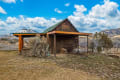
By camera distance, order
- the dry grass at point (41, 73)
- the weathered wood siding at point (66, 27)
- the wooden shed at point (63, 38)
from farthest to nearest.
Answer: the weathered wood siding at point (66, 27) → the wooden shed at point (63, 38) → the dry grass at point (41, 73)

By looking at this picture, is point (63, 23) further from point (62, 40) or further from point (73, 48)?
point (73, 48)

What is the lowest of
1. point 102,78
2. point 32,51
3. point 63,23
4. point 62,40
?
point 102,78

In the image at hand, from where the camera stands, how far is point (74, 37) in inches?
512

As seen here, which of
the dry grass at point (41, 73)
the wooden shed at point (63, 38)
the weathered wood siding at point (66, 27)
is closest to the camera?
the dry grass at point (41, 73)

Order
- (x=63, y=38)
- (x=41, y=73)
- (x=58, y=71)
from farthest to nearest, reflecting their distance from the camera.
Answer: (x=63, y=38) → (x=58, y=71) → (x=41, y=73)

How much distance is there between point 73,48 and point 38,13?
12.9m

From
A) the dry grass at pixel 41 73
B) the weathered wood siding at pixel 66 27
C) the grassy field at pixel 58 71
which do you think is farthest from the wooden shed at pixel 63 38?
the dry grass at pixel 41 73

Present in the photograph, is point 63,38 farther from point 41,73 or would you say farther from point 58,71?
point 41,73

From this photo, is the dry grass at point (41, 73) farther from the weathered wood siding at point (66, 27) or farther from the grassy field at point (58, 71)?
the weathered wood siding at point (66, 27)

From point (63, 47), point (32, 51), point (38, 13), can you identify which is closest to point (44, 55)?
point (32, 51)

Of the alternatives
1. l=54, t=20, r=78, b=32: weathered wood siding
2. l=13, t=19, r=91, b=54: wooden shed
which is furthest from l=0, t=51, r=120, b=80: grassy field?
l=54, t=20, r=78, b=32: weathered wood siding

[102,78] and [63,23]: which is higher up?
[63,23]

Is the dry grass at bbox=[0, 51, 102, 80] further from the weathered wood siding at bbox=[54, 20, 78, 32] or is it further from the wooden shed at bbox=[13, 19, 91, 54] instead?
the weathered wood siding at bbox=[54, 20, 78, 32]

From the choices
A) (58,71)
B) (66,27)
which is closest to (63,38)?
(66,27)
